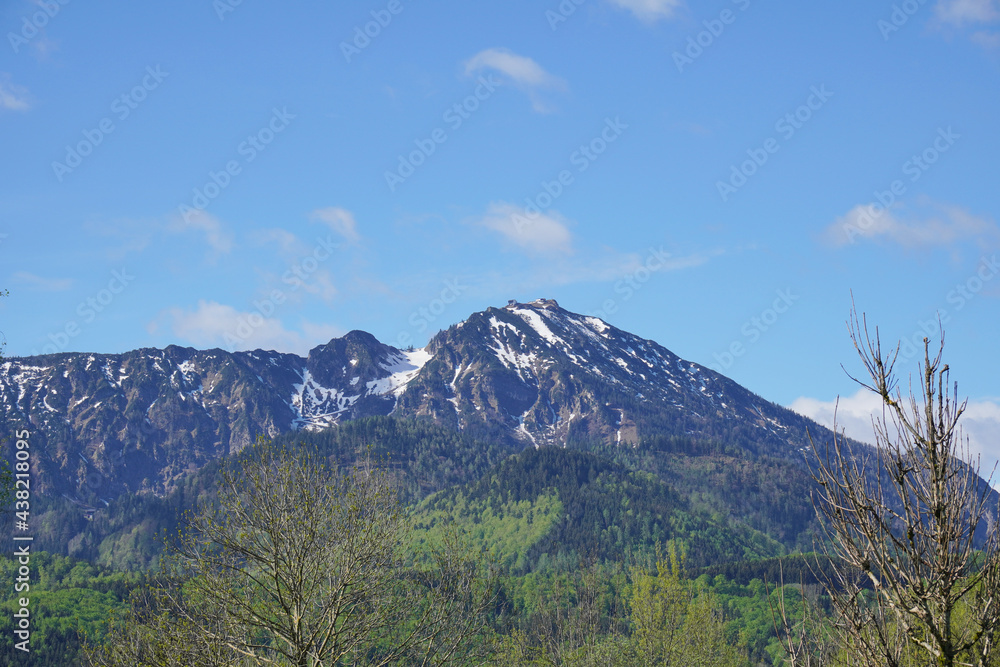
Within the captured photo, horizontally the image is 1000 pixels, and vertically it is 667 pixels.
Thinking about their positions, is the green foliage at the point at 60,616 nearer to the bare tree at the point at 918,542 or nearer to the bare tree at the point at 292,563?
the bare tree at the point at 292,563

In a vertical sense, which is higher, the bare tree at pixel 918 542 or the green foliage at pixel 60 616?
the bare tree at pixel 918 542

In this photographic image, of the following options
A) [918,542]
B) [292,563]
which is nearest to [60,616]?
[292,563]

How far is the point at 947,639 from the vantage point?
39.0 feet

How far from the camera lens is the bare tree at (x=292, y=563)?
83.3ft

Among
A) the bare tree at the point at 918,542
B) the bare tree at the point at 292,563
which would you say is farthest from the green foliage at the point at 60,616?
the bare tree at the point at 918,542

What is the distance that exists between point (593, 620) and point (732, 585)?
147 meters

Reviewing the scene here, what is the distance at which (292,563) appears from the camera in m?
25.5

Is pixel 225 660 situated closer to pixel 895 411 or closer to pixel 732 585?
pixel 895 411

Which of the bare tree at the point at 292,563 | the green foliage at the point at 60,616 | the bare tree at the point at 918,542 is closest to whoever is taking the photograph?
the bare tree at the point at 918,542

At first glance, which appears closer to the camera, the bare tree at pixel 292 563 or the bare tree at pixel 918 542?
the bare tree at pixel 918 542

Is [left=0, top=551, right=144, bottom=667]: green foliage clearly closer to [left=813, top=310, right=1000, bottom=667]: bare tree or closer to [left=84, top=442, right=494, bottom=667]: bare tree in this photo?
[left=84, top=442, right=494, bottom=667]: bare tree

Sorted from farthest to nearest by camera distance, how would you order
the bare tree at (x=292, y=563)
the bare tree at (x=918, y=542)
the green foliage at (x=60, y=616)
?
the green foliage at (x=60, y=616) → the bare tree at (x=292, y=563) → the bare tree at (x=918, y=542)

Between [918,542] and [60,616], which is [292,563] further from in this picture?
[60,616]

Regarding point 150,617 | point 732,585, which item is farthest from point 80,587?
point 150,617
